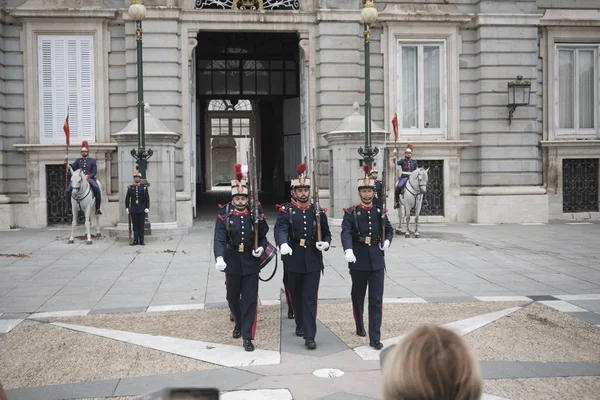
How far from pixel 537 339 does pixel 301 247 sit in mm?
2815

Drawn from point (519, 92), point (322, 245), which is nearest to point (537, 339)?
point (322, 245)

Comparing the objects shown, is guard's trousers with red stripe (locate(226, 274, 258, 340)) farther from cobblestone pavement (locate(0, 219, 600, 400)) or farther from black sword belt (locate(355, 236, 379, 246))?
black sword belt (locate(355, 236, 379, 246))

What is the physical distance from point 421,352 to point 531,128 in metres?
19.8

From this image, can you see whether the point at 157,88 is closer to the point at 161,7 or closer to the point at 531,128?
the point at 161,7

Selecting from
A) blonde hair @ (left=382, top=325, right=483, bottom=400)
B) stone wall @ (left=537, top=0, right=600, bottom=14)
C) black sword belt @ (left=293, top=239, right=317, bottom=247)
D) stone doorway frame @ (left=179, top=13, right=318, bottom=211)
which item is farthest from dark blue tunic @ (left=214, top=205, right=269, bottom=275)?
stone wall @ (left=537, top=0, right=600, bottom=14)

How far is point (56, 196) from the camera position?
19469mm

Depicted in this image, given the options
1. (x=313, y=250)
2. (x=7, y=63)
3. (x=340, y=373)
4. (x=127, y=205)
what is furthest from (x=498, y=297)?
(x=7, y=63)

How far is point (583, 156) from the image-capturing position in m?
20.9

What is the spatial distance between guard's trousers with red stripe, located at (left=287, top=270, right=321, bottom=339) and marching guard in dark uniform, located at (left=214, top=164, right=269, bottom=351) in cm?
49

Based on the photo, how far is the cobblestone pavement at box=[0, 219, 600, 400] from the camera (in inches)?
224

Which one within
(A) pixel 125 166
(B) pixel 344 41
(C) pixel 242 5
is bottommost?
(A) pixel 125 166

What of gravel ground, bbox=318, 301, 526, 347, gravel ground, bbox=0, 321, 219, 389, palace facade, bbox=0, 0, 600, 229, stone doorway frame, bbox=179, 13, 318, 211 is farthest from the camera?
stone doorway frame, bbox=179, 13, 318, 211

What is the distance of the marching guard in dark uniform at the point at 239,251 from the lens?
23.1ft

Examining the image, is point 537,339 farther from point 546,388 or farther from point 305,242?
point 305,242
